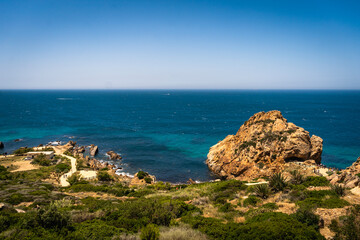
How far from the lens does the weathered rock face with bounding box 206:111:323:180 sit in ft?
108

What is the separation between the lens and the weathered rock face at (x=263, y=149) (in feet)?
108

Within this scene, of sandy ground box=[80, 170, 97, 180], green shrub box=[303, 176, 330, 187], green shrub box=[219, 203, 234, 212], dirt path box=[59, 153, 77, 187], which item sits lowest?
dirt path box=[59, 153, 77, 187]

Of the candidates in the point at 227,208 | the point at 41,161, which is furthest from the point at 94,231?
the point at 41,161

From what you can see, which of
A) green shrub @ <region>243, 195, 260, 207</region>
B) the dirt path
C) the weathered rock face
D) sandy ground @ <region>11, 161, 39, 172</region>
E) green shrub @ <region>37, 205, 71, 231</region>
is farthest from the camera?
sandy ground @ <region>11, 161, 39, 172</region>

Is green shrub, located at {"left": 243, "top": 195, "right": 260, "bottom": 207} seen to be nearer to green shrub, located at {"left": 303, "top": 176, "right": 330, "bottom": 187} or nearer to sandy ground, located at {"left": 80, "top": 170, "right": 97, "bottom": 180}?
green shrub, located at {"left": 303, "top": 176, "right": 330, "bottom": 187}

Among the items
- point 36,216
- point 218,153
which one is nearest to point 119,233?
point 36,216

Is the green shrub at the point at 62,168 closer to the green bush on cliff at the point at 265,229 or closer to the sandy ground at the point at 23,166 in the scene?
the sandy ground at the point at 23,166

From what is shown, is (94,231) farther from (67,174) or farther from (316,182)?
(67,174)

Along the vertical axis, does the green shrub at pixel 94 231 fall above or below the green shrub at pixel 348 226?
below

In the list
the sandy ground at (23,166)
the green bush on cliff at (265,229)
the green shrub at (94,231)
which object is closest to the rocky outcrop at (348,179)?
the green bush on cliff at (265,229)

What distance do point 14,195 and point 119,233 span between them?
14730mm

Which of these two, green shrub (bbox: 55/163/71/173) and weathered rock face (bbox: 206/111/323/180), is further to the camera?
green shrub (bbox: 55/163/71/173)

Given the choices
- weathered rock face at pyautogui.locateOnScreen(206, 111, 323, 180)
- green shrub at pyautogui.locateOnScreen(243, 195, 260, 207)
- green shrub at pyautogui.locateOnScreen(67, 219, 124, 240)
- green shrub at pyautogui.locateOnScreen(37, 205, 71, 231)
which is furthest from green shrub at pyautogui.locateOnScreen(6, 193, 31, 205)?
weathered rock face at pyautogui.locateOnScreen(206, 111, 323, 180)

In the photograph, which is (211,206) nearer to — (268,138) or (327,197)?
(327,197)
